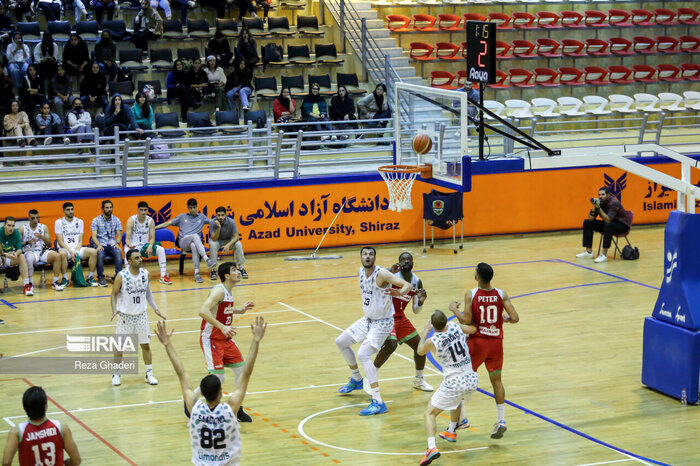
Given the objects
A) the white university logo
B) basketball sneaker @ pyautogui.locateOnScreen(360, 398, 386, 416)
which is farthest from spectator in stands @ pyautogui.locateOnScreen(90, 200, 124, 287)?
the white university logo

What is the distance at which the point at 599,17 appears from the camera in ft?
101

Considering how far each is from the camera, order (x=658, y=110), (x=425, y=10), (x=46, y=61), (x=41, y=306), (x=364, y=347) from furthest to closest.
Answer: (x=425, y=10) < (x=658, y=110) < (x=46, y=61) < (x=41, y=306) < (x=364, y=347)

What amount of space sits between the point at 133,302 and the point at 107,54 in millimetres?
12611

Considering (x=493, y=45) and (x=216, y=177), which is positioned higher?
(x=493, y=45)

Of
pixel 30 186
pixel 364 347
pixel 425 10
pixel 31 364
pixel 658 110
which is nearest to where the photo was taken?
pixel 364 347

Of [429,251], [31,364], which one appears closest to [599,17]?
[429,251]

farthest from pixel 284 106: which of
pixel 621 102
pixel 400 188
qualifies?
pixel 621 102

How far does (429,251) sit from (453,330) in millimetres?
11498

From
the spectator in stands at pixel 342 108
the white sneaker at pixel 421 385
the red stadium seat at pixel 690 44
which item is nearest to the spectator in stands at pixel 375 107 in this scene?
the spectator in stands at pixel 342 108

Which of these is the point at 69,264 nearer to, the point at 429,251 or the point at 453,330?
the point at 429,251

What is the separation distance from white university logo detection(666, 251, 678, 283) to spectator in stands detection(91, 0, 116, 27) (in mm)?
17691

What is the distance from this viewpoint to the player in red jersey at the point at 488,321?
1091 centimetres

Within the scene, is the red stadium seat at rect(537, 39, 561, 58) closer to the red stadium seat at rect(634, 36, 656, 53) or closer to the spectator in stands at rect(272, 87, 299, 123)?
the red stadium seat at rect(634, 36, 656, 53)

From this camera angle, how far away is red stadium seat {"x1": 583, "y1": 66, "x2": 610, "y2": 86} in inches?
1160
